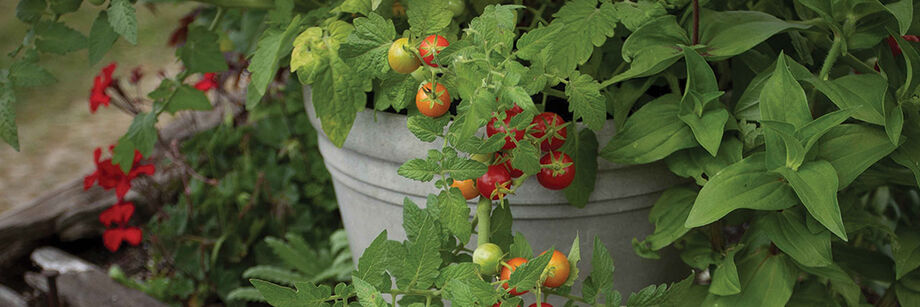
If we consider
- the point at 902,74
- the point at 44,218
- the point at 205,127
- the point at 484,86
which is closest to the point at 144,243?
the point at 44,218

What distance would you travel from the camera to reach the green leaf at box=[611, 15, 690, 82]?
2.57ft

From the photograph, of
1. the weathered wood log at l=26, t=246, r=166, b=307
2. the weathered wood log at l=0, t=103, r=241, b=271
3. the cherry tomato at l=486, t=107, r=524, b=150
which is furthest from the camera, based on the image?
the weathered wood log at l=0, t=103, r=241, b=271

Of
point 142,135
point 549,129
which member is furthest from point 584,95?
point 142,135

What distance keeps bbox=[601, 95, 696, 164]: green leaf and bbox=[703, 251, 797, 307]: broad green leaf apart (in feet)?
0.54

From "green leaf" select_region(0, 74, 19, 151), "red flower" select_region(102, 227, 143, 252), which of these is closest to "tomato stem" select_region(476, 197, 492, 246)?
"green leaf" select_region(0, 74, 19, 151)

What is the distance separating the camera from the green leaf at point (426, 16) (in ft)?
2.51

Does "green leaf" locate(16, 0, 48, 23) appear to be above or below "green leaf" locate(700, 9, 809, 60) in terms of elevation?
below

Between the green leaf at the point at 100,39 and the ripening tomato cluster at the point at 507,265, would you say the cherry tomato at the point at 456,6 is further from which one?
the green leaf at the point at 100,39

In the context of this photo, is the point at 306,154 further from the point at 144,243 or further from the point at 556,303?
the point at 556,303

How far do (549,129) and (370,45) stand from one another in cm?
19

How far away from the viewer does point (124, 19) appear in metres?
0.90

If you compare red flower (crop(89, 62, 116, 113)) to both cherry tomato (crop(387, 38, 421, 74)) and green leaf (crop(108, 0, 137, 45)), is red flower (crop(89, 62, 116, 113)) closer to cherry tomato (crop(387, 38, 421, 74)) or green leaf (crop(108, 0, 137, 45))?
green leaf (crop(108, 0, 137, 45))

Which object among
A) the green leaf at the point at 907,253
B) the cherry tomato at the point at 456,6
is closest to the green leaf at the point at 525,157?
the cherry tomato at the point at 456,6

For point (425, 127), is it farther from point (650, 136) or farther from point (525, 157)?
point (650, 136)
